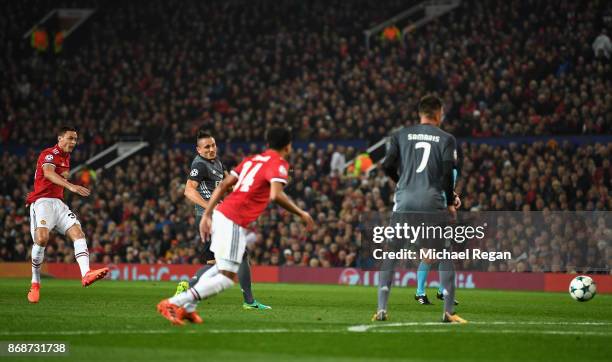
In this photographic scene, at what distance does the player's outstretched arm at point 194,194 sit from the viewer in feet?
44.2

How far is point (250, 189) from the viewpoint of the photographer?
1078 centimetres

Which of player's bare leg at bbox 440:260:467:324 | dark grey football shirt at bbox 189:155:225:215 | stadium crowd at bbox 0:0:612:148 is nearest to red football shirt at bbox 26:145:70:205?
dark grey football shirt at bbox 189:155:225:215

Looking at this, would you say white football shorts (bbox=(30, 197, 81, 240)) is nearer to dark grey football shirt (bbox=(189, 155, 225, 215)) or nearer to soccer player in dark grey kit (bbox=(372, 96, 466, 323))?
dark grey football shirt (bbox=(189, 155, 225, 215))

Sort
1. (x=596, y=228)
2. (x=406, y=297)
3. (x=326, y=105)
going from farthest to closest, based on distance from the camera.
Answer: (x=326, y=105) → (x=596, y=228) → (x=406, y=297)

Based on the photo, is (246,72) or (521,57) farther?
(246,72)

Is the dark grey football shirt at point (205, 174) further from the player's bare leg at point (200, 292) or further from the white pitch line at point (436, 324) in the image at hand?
the white pitch line at point (436, 324)

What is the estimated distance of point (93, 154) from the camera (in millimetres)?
37375

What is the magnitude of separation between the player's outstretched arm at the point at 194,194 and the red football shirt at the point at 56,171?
9.15 feet

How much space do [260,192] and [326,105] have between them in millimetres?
24257

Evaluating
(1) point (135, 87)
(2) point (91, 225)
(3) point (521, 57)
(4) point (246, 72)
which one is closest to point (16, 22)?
(1) point (135, 87)

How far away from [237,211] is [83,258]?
5.52 metres

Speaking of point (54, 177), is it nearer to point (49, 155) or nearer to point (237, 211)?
point (49, 155)

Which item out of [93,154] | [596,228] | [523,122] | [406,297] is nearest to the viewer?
[406,297]

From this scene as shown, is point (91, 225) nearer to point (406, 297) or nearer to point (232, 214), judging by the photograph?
point (406, 297)
